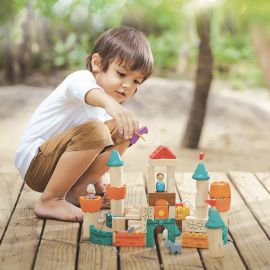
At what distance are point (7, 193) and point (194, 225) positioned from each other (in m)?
0.99

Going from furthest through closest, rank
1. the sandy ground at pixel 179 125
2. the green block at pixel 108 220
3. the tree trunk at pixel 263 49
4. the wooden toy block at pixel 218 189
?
the tree trunk at pixel 263 49 → the sandy ground at pixel 179 125 → the green block at pixel 108 220 → the wooden toy block at pixel 218 189

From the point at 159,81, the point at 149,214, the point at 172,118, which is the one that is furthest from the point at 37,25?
the point at 149,214

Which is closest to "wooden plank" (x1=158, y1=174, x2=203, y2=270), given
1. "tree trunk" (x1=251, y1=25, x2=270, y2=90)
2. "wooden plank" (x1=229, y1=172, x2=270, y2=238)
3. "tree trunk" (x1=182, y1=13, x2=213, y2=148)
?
"wooden plank" (x1=229, y1=172, x2=270, y2=238)

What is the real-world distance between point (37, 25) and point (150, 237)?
518 centimetres

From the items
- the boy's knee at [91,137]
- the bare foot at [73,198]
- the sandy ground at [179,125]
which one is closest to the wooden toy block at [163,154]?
the boy's knee at [91,137]

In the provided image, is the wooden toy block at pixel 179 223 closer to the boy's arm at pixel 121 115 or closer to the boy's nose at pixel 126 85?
the boy's arm at pixel 121 115

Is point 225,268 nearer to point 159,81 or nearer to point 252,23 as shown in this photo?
point 252,23

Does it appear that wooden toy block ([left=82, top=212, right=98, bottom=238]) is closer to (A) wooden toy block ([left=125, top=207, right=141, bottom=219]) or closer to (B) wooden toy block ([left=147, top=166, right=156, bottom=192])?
(A) wooden toy block ([left=125, top=207, right=141, bottom=219])

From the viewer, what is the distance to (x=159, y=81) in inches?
243

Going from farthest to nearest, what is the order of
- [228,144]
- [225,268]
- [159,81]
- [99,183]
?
[159,81]
[228,144]
[99,183]
[225,268]

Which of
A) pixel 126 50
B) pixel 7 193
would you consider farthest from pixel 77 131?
pixel 7 193

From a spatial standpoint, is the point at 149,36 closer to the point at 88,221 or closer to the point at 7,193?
the point at 7,193

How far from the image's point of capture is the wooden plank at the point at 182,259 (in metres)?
1.92

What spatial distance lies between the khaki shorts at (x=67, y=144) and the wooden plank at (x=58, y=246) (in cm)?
21
